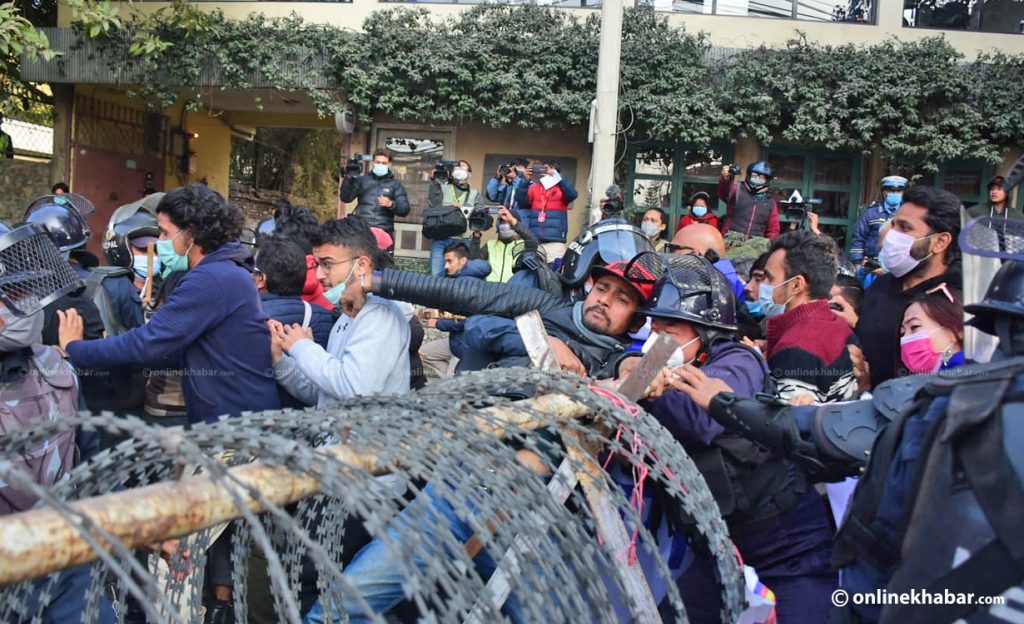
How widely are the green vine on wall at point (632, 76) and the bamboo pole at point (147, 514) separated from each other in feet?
33.3

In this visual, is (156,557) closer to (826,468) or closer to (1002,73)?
(826,468)

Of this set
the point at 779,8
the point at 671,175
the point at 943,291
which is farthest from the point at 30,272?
the point at 779,8

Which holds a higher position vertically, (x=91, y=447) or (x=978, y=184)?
(x=978, y=184)

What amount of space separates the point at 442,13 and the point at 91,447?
1000cm

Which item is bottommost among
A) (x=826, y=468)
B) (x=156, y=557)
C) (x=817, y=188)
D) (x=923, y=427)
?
(x=156, y=557)

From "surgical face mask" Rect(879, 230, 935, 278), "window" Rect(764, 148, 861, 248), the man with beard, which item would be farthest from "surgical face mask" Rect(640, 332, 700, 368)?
"window" Rect(764, 148, 861, 248)

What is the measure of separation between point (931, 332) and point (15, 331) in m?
3.32

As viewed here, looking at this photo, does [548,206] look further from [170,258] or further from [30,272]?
[30,272]

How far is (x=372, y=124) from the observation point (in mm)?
12047

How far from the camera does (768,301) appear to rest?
4242 mm

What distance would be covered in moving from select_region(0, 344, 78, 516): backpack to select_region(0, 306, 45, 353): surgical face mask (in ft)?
0.39

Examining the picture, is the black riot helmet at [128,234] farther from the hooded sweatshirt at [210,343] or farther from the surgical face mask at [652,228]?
the surgical face mask at [652,228]

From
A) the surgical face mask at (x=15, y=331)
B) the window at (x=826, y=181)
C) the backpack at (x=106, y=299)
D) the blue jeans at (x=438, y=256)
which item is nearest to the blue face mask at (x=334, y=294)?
the backpack at (x=106, y=299)

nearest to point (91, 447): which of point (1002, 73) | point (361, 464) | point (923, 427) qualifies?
point (361, 464)
